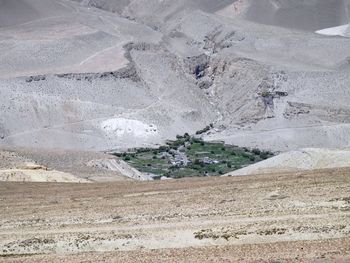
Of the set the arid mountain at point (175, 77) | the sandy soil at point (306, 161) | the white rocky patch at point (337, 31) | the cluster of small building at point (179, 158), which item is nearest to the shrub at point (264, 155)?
the arid mountain at point (175, 77)

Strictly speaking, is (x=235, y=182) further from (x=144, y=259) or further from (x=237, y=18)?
(x=237, y=18)

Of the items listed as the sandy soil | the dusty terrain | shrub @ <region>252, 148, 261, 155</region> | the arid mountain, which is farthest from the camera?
the arid mountain

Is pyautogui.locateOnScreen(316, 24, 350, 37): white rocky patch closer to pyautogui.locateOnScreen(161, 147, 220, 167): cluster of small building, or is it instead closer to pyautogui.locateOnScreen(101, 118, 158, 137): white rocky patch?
pyautogui.locateOnScreen(101, 118, 158, 137): white rocky patch

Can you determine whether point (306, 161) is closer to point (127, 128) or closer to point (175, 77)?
point (127, 128)

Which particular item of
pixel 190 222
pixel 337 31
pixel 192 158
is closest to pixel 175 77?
pixel 192 158

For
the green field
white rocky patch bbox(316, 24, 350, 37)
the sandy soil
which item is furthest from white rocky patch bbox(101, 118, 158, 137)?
white rocky patch bbox(316, 24, 350, 37)

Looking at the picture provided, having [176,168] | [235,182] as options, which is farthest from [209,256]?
[176,168]
